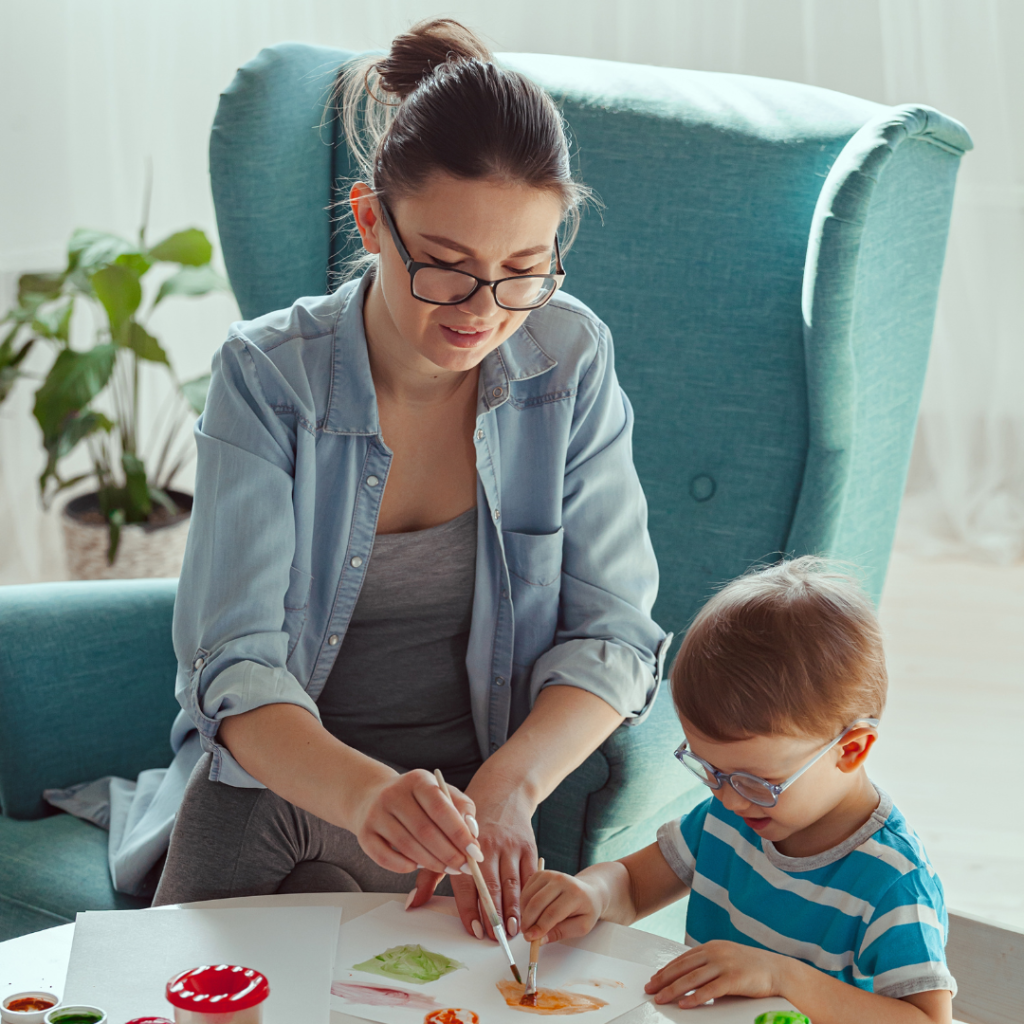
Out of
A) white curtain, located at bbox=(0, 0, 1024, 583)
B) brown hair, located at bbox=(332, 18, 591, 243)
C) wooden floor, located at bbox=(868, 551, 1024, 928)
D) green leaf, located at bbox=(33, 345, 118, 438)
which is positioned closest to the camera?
brown hair, located at bbox=(332, 18, 591, 243)

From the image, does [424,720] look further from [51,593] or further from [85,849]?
[51,593]

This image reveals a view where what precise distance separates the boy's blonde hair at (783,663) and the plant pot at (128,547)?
2033 mm

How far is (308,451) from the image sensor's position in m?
1.23

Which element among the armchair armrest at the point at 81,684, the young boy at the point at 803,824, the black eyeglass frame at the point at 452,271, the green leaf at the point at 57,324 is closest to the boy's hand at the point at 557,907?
the young boy at the point at 803,824

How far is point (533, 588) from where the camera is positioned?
1308 millimetres

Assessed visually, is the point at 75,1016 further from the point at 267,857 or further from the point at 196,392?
the point at 196,392

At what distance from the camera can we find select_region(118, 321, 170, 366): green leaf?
267 centimetres

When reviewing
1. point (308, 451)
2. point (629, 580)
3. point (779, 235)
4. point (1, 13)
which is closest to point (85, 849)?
point (308, 451)

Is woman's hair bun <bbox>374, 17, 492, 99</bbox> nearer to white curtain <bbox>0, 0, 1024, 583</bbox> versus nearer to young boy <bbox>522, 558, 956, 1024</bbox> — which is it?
young boy <bbox>522, 558, 956, 1024</bbox>

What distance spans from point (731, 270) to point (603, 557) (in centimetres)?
48

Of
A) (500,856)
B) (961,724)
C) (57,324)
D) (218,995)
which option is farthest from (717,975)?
(57,324)

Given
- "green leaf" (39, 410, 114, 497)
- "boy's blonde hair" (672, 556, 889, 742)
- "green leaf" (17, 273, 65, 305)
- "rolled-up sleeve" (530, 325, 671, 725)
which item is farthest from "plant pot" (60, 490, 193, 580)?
"boy's blonde hair" (672, 556, 889, 742)

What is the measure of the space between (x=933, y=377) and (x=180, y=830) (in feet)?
8.92

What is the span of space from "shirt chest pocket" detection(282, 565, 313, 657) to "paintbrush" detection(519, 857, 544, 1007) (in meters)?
0.45
